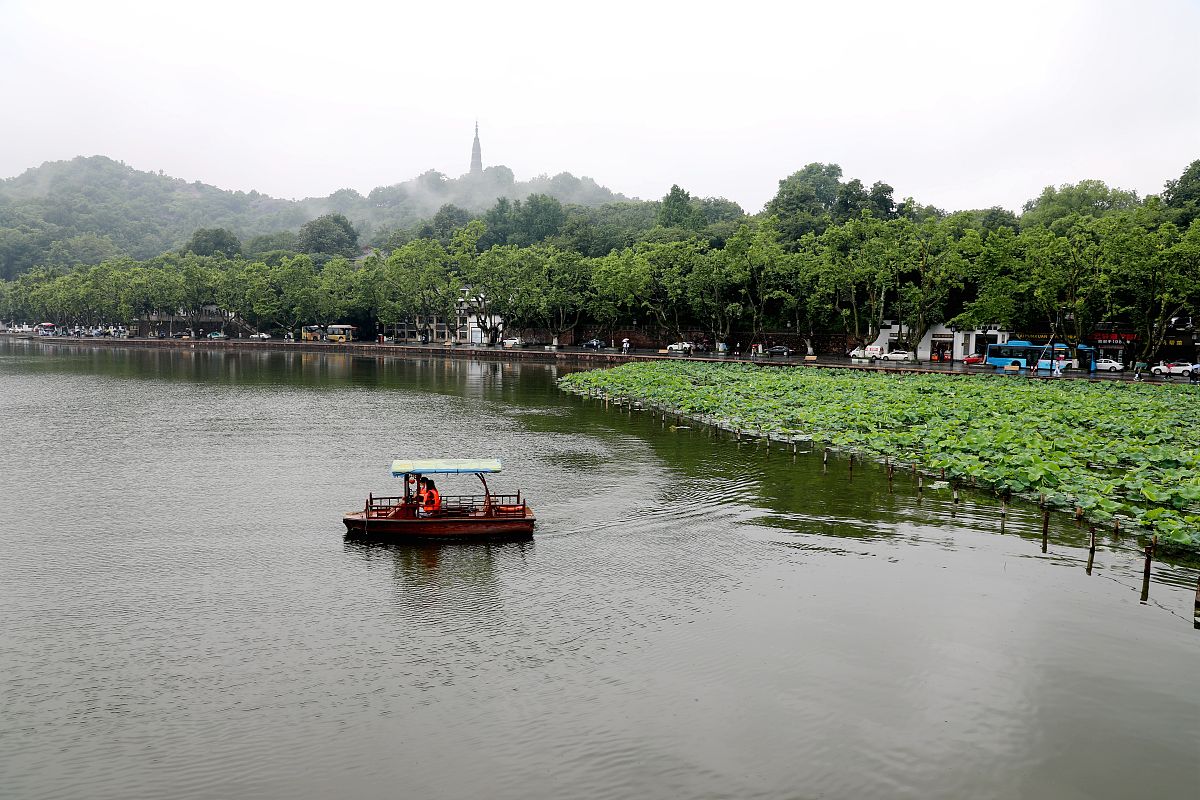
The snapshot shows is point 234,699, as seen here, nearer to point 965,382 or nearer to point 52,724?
point 52,724

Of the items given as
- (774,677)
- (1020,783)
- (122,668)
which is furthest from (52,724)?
(1020,783)

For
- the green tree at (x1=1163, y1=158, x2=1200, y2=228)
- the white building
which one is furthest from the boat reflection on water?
the green tree at (x1=1163, y1=158, x2=1200, y2=228)

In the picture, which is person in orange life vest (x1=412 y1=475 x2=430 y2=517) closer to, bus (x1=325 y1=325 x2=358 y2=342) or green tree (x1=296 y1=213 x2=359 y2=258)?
bus (x1=325 y1=325 x2=358 y2=342)

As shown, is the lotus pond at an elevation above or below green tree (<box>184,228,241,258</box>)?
below

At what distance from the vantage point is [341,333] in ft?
384

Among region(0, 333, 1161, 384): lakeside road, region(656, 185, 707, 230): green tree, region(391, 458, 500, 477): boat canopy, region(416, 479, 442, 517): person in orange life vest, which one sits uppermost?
region(656, 185, 707, 230): green tree

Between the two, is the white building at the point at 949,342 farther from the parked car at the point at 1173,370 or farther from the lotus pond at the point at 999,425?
the lotus pond at the point at 999,425

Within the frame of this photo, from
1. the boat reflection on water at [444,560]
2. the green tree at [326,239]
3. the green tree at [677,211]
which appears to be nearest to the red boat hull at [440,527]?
the boat reflection on water at [444,560]

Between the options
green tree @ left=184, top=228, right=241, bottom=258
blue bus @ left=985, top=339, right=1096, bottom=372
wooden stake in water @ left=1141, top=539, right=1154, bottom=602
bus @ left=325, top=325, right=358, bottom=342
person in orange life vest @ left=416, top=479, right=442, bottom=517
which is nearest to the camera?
wooden stake in water @ left=1141, top=539, right=1154, bottom=602

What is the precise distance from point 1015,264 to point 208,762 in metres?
66.6

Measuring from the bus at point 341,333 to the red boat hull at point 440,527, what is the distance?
98.8 meters

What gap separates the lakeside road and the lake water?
1544 inches

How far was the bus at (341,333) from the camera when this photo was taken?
380 feet

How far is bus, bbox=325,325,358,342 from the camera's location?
380 ft
